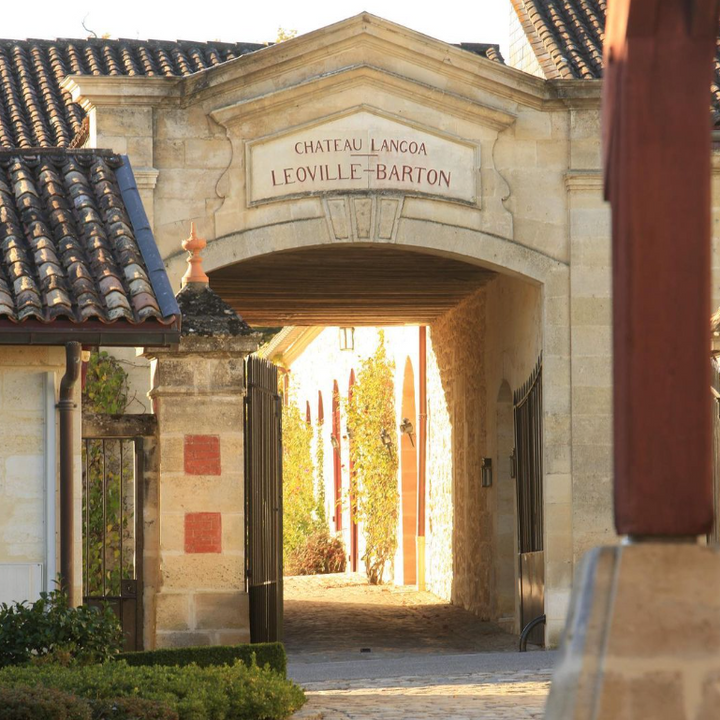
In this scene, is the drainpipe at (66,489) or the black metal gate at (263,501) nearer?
the drainpipe at (66,489)

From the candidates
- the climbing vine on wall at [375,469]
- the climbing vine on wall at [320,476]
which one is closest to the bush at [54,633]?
the climbing vine on wall at [375,469]

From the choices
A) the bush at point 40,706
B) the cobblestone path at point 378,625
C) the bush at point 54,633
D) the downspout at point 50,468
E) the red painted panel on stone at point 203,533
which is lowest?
the cobblestone path at point 378,625

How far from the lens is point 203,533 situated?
36.2 ft

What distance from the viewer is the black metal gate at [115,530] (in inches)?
437

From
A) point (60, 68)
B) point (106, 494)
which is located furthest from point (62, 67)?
point (106, 494)

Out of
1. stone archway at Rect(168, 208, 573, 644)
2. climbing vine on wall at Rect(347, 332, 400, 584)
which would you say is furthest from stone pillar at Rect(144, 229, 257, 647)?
climbing vine on wall at Rect(347, 332, 400, 584)

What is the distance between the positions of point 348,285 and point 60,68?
5.07 m

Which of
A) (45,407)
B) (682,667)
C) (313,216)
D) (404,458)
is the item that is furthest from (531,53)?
(682,667)

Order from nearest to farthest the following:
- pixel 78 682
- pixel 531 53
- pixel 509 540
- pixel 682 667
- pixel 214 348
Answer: pixel 682 667
pixel 78 682
pixel 214 348
pixel 509 540
pixel 531 53

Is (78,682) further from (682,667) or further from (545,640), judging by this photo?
(545,640)

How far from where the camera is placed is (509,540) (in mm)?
16750

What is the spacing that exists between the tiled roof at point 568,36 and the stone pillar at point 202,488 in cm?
500

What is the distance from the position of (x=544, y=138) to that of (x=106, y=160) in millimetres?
4046

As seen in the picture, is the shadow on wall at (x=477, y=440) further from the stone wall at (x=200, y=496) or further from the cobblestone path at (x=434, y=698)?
the cobblestone path at (x=434, y=698)
